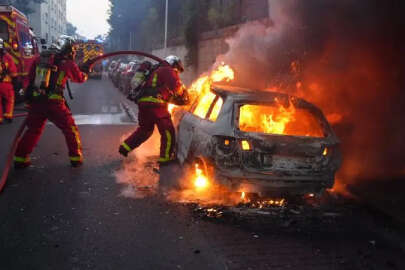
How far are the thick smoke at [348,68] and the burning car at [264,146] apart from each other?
274 centimetres

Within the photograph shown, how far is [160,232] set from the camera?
4.01 metres

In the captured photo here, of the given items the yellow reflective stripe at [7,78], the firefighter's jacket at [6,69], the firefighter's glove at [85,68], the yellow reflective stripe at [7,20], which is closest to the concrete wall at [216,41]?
the yellow reflective stripe at [7,20]

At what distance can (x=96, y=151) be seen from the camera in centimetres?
765

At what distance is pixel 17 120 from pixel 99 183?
641 cm

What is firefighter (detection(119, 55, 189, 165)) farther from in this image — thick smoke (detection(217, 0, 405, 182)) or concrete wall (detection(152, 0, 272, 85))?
concrete wall (detection(152, 0, 272, 85))

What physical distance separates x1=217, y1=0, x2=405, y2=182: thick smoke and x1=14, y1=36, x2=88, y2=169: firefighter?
4632 millimetres

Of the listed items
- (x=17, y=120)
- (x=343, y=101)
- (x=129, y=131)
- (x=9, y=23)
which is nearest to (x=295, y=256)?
(x=343, y=101)

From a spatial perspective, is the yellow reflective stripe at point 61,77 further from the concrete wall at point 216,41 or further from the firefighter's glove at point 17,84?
the concrete wall at point 216,41

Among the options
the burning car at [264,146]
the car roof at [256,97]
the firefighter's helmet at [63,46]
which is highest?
the firefighter's helmet at [63,46]

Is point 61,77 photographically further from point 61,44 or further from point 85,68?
point 61,44

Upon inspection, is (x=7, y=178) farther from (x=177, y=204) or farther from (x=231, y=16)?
(x=231, y=16)

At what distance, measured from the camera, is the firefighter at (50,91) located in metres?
5.96

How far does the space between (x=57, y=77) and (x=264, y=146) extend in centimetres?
345

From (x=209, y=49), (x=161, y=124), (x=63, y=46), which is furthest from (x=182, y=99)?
(x=209, y=49)
